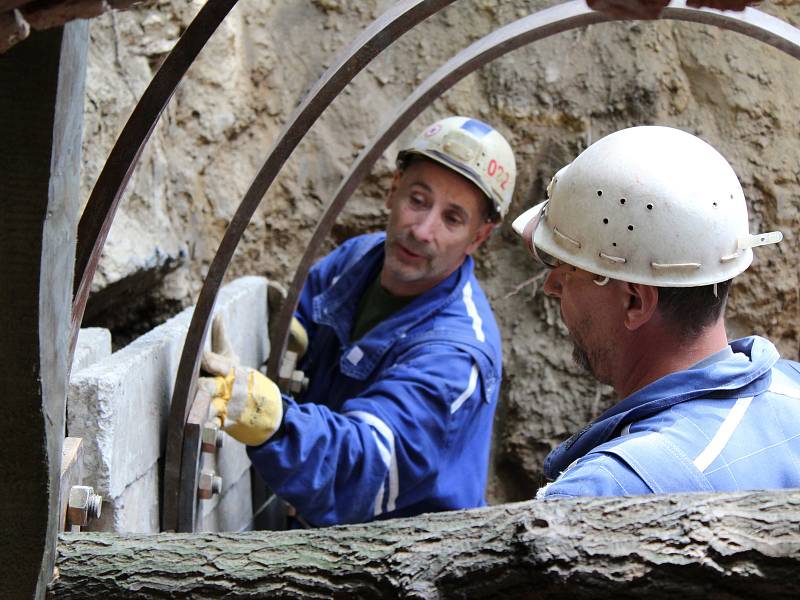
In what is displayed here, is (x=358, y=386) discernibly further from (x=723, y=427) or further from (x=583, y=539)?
(x=583, y=539)

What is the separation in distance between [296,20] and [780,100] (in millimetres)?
2480

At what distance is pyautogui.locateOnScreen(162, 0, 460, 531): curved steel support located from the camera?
7.79 feet

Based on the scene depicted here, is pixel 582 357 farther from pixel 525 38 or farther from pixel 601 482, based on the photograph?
pixel 525 38

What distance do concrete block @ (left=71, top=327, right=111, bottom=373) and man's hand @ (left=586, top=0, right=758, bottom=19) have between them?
1.70 meters

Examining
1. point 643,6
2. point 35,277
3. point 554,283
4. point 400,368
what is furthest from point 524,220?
point 35,277

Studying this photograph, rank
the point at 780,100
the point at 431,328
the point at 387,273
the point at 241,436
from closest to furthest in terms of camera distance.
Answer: the point at 241,436
the point at 431,328
the point at 387,273
the point at 780,100

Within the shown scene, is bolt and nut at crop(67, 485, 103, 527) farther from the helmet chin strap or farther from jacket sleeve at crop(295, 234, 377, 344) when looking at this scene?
jacket sleeve at crop(295, 234, 377, 344)

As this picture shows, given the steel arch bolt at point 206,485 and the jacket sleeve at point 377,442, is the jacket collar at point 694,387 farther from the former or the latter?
the steel arch bolt at point 206,485

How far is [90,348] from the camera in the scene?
258 cm

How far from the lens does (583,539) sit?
1.28m

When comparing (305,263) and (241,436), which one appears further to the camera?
(305,263)

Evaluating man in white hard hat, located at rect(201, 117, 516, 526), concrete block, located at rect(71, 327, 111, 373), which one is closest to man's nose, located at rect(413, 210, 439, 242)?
man in white hard hat, located at rect(201, 117, 516, 526)

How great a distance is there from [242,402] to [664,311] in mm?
1377

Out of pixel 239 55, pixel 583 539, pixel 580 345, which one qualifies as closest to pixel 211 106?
pixel 239 55
